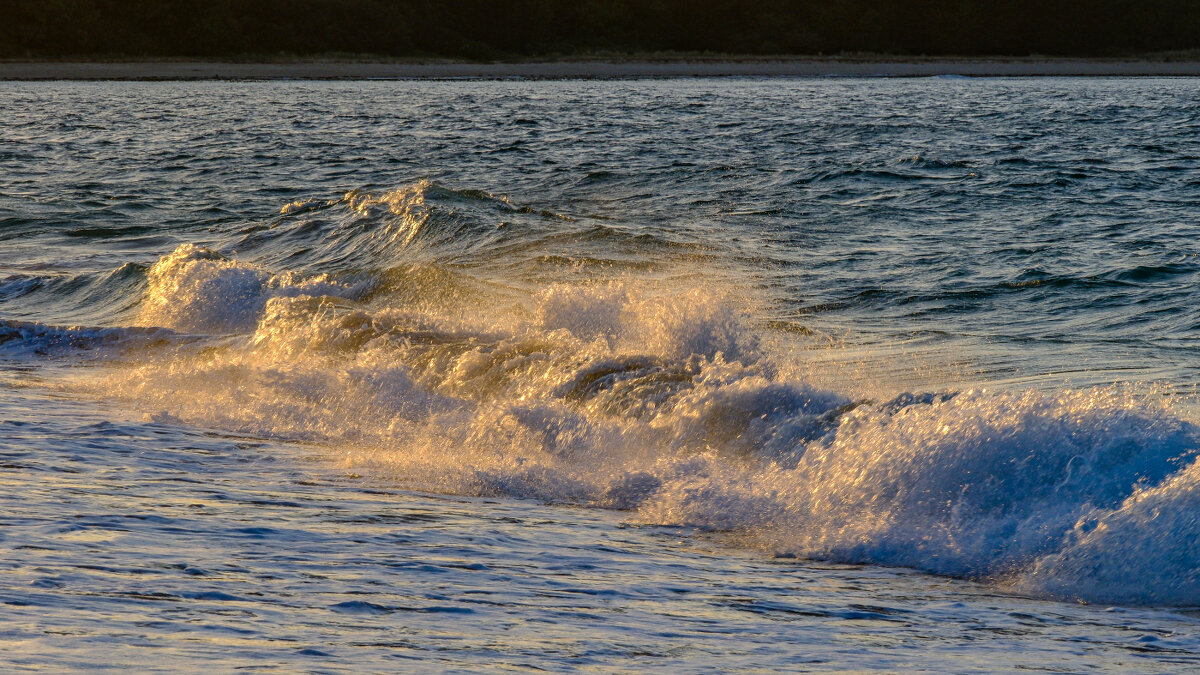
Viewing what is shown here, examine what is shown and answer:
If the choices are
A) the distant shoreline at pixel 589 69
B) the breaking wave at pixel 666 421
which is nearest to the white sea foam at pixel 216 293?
the breaking wave at pixel 666 421

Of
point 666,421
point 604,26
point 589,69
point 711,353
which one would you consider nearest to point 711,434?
point 666,421

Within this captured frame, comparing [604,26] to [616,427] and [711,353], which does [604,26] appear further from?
[616,427]

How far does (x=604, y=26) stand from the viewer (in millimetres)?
87500

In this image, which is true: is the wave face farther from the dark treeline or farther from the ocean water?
the dark treeline

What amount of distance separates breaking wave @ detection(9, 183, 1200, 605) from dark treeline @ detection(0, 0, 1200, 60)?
64.9 m

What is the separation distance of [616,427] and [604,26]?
83142mm

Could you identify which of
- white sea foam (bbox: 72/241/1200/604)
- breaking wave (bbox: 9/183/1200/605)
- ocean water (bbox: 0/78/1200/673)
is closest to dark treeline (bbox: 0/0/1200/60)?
ocean water (bbox: 0/78/1200/673)

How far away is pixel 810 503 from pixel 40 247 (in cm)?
1500

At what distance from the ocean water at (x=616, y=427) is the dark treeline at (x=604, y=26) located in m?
57.1

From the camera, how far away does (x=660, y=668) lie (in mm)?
3910

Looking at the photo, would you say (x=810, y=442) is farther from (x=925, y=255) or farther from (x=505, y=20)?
(x=505, y=20)

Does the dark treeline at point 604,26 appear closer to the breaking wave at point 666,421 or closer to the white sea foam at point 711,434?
the breaking wave at point 666,421

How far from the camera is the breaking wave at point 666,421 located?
554 cm

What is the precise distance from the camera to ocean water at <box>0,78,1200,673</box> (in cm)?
435
